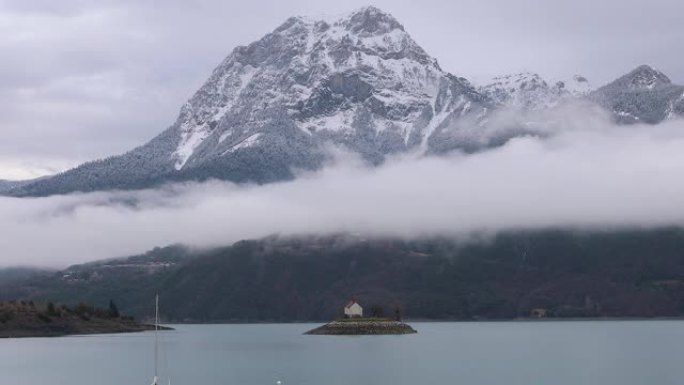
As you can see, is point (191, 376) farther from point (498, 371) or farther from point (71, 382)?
point (498, 371)

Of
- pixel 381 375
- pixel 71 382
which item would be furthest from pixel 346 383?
pixel 71 382

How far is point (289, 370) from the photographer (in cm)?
19838

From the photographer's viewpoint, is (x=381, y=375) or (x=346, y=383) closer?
(x=346, y=383)

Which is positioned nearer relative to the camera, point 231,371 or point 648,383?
point 648,383

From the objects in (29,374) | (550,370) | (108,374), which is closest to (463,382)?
(550,370)

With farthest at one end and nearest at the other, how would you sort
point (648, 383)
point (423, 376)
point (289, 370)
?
point (289, 370), point (423, 376), point (648, 383)

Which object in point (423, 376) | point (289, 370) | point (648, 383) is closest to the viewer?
point (648, 383)

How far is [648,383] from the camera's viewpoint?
172m

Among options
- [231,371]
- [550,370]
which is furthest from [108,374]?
[550,370]

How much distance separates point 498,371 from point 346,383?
32.4m

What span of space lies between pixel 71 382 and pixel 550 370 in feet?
260

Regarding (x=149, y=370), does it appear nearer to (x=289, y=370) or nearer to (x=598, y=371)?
(x=289, y=370)

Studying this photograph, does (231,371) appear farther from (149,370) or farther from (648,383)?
(648,383)

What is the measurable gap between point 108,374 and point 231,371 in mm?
21326
